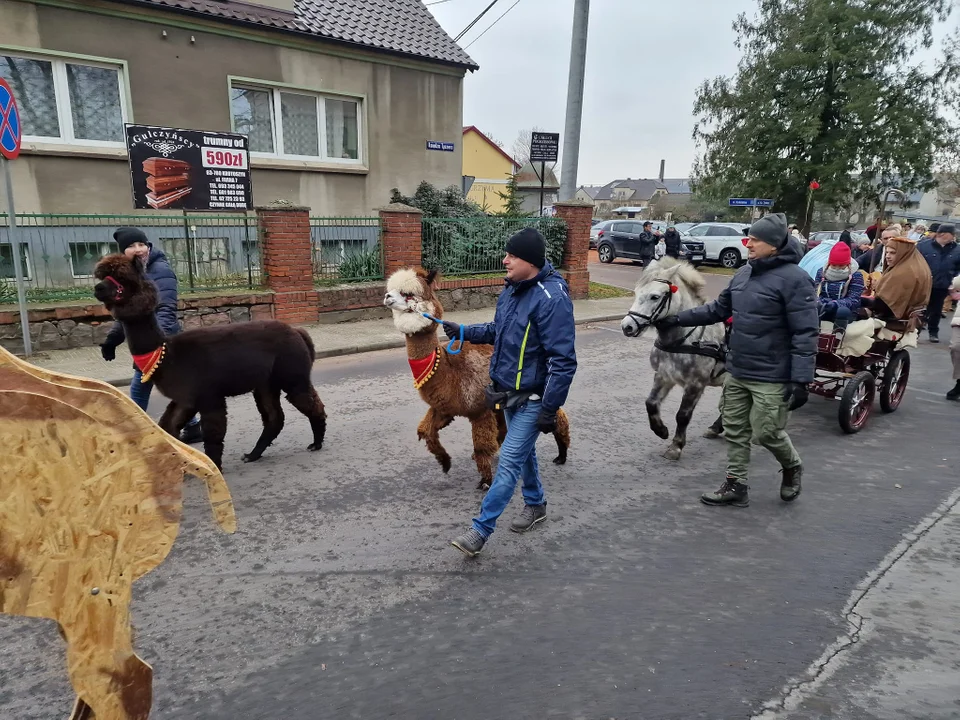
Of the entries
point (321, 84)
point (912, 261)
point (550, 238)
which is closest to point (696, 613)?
point (912, 261)

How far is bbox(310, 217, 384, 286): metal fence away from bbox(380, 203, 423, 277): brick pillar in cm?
16

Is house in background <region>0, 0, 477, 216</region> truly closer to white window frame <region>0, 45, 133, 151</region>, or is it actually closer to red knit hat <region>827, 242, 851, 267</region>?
white window frame <region>0, 45, 133, 151</region>

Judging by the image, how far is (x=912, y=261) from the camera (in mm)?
6387

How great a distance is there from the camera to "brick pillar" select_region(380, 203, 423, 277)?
11305 millimetres

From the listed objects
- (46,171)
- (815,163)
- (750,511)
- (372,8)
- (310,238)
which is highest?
(372,8)

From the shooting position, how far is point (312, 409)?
211 inches

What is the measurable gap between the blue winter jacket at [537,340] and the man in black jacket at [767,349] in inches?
59.4

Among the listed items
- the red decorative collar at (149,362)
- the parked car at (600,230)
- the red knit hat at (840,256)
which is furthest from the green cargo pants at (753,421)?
the parked car at (600,230)

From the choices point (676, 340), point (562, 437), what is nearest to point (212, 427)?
point (562, 437)

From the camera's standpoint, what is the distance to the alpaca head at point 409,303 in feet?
14.3

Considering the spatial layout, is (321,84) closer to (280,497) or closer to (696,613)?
(280,497)

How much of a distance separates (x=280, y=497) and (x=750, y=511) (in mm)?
3485

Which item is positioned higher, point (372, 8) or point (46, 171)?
point (372, 8)

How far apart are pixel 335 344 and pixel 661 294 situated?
5832mm
